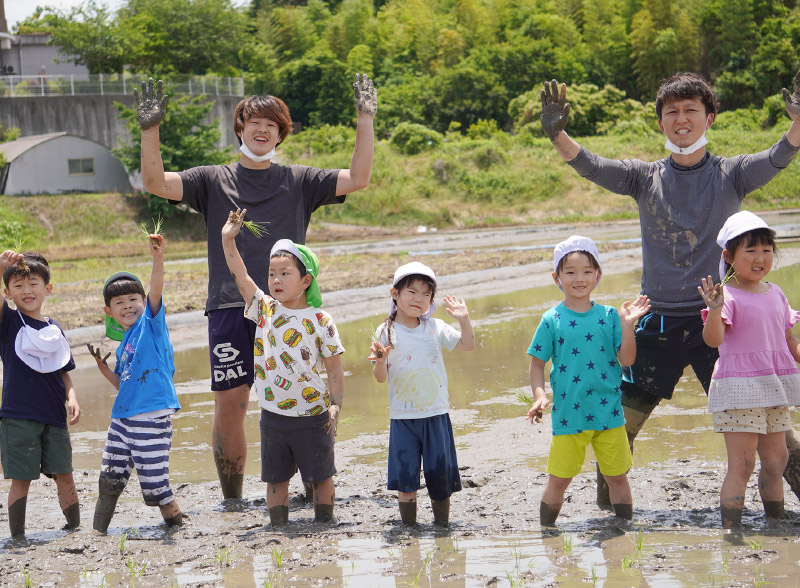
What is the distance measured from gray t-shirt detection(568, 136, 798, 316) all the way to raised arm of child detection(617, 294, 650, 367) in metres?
0.29

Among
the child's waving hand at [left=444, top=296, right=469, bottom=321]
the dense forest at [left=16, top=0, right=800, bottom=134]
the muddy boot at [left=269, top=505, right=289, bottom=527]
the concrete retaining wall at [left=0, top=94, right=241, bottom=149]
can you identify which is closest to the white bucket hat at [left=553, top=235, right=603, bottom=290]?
the child's waving hand at [left=444, top=296, right=469, bottom=321]

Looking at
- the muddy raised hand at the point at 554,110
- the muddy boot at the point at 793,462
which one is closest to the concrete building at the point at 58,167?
the muddy raised hand at the point at 554,110

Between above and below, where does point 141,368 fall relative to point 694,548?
above

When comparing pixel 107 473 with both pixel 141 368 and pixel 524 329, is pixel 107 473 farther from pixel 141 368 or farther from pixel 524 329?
pixel 524 329

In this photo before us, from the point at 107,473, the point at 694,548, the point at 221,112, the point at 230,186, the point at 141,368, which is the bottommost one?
the point at 694,548

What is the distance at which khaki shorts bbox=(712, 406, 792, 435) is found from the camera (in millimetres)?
4336

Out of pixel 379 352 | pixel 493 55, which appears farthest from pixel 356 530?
pixel 493 55

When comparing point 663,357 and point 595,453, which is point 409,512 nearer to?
point 595,453

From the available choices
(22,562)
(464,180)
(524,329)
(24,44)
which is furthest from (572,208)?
(22,562)

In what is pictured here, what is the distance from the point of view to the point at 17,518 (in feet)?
15.8

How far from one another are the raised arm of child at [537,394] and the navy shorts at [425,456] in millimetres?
470

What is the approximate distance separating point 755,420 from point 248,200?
2.86 metres

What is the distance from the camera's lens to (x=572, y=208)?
35.8 m

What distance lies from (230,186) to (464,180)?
110ft
